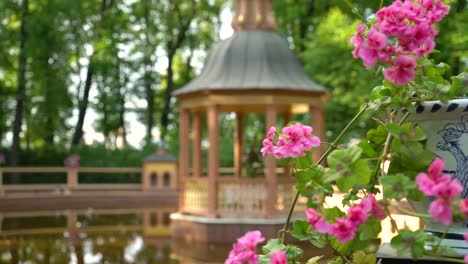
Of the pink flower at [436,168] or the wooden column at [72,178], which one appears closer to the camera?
the pink flower at [436,168]

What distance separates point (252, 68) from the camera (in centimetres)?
1312

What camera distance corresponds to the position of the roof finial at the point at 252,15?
13.7 meters

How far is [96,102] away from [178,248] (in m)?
21.6

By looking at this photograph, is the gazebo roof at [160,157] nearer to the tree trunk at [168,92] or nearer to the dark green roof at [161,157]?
the dark green roof at [161,157]

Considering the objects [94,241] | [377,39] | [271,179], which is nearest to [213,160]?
[271,179]

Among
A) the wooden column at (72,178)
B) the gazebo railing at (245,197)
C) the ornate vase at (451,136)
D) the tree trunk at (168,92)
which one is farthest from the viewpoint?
the tree trunk at (168,92)

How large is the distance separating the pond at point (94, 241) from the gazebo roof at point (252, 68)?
9.97 feet

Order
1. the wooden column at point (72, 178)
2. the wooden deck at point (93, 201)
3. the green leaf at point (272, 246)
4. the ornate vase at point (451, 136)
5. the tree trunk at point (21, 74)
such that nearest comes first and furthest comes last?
the green leaf at point (272, 246)
the ornate vase at point (451, 136)
the wooden deck at point (93, 201)
the wooden column at point (72, 178)
the tree trunk at point (21, 74)

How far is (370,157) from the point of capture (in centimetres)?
205

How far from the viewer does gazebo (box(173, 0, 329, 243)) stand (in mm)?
12602

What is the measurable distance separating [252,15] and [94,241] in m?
5.55

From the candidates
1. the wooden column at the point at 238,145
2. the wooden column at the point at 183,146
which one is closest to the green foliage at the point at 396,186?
the wooden column at the point at 183,146

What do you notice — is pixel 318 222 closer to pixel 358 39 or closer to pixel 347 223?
pixel 347 223

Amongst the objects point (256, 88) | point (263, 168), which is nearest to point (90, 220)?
point (263, 168)
